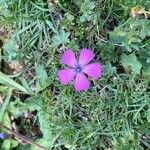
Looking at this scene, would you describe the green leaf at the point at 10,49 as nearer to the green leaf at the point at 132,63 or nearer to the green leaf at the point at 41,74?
the green leaf at the point at 41,74

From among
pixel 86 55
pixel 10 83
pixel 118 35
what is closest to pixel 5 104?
pixel 10 83

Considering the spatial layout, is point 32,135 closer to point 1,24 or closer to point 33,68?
point 33,68

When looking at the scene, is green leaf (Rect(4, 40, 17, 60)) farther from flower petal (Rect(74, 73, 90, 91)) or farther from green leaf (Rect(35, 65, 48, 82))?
flower petal (Rect(74, 73, 90, 91))

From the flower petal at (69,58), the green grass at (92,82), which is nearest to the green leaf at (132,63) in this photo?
the green grass at (92,82)

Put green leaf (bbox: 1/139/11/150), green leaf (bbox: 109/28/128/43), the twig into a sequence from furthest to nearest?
green leaf (bbox: 1/139/11/150)
the twig
green leaf (bbox: 109/28/128/43)

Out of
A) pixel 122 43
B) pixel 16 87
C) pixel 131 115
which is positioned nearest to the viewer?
pixel 122 43

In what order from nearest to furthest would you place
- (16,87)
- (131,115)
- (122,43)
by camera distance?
1. (122,43)
2. (131,115)
3. (16,87)

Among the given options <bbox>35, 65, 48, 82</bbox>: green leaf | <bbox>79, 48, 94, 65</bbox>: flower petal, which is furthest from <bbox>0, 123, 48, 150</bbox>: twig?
<bbox>79, 48, 94, 65</bbox>: flower petal

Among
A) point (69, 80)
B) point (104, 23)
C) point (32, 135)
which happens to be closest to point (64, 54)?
point (69, 80)
